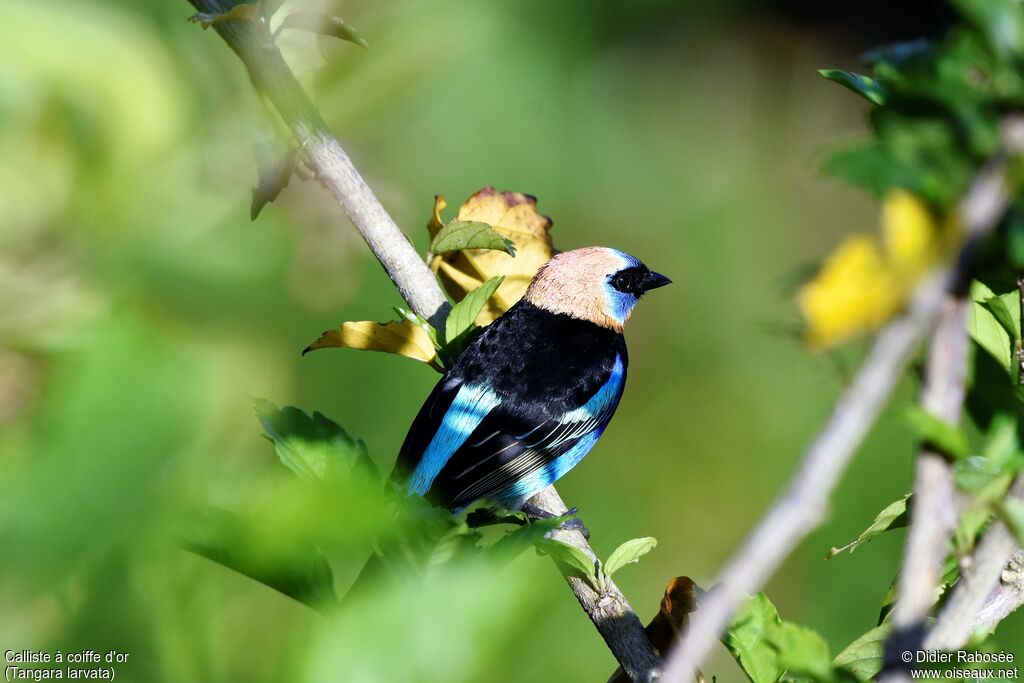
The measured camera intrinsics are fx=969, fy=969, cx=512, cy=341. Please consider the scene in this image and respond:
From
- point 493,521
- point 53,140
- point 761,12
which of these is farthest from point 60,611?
point 761,12

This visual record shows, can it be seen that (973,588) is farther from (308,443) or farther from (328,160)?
(328,160)

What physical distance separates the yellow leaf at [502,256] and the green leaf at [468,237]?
0.45 feet

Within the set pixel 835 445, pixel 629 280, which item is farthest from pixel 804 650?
pixel 629 280

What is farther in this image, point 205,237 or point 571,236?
point 571,236

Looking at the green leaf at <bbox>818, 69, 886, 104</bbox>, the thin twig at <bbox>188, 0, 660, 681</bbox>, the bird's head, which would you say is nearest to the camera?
the green leaf at <bbox>818, 69, 886, 104</bbox>

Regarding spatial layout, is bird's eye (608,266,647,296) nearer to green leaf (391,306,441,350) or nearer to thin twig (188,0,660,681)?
thin twig (188,0,660,681)

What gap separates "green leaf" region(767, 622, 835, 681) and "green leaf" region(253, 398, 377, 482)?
0.32m

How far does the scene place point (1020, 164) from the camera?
487mm

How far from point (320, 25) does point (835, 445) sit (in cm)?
105

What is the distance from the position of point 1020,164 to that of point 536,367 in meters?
1.97

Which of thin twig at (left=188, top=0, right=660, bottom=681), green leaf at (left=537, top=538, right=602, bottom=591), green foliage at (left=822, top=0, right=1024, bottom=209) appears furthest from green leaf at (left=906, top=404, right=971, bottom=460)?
thin twig at (left=188, top=0, right=660, bottom=681)

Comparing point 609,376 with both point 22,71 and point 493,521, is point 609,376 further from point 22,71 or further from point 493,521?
point 22,71

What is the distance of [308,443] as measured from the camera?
866mm

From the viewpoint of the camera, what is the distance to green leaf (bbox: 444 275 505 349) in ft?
4.53
